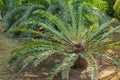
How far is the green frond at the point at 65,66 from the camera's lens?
510 centimetres

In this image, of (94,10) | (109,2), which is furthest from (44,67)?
(109,2)

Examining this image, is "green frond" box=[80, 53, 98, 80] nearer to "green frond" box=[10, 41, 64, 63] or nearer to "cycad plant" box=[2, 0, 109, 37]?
"green frond" box=[10, 41, 64, 63]

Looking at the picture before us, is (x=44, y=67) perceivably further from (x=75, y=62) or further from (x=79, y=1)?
(x=79, y=1)

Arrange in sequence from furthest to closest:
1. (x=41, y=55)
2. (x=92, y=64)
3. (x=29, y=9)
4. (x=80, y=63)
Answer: (x=29, y=9), (x=80, y=63), (x=41, y=55), (x=92, y=64)

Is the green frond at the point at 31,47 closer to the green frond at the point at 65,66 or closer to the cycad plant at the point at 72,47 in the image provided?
the cycad plant at the point at 72,47

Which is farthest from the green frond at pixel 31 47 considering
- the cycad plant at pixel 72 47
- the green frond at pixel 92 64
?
the green frond at pixel 92 64

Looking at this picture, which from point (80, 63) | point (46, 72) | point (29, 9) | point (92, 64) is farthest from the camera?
point (29, 9)

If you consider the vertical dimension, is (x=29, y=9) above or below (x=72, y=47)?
above

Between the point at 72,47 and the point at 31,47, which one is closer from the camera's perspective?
the point at 31,47

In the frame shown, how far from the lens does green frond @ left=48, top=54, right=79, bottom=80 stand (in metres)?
5.10

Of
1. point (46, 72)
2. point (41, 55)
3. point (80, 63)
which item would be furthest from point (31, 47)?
point (80, 63)

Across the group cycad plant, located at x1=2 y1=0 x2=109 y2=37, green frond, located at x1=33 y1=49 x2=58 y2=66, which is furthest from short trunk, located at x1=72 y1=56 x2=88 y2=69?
cycad plant, located at x1=2 y1=0 x2=109 y2=37

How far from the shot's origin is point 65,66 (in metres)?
5.26

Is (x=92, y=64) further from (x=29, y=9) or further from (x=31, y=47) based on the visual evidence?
(x=29, y=9)
